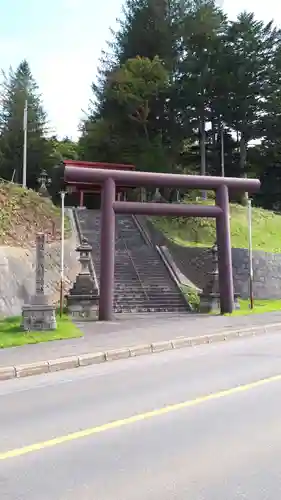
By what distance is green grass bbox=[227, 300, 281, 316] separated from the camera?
2243 cm

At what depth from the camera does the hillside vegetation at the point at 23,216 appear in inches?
1009

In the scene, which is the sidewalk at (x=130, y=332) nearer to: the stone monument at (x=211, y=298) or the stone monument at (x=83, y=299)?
the stone monument at (x=83, y=299)

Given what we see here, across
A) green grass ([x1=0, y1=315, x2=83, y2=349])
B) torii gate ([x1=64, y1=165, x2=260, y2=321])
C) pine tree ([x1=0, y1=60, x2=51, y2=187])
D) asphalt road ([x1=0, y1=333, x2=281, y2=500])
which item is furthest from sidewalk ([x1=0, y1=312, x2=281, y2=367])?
pine tree ([x1=0, y1=60, x2=51, y2=187])

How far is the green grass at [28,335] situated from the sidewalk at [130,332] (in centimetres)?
35

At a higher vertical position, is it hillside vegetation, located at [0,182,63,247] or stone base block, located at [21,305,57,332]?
hillside vegetation, located at [0,182,63,247]

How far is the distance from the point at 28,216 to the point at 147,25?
22405 millimetres

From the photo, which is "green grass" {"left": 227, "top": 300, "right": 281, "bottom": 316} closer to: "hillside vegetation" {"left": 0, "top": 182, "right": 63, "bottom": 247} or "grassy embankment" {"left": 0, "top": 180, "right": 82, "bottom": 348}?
"grassy embankment" {"left": 0, "top": 180, "right": 82, "bottom": 348}

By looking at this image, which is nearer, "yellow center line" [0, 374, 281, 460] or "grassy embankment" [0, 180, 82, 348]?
"yellow center line" [0, 374, 281, 460]

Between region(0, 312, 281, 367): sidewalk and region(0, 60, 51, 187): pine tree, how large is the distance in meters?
36.1

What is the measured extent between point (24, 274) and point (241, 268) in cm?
1072

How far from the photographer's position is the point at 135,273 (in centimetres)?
2652

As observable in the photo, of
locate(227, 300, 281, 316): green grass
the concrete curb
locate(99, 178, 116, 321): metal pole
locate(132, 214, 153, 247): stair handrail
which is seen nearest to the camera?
the concrete curb

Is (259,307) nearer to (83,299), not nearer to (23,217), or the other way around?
(83,299)

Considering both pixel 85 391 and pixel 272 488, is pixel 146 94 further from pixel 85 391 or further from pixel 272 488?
pixel 272 488
